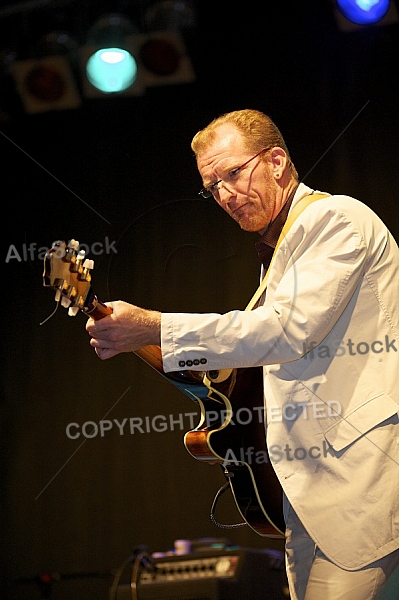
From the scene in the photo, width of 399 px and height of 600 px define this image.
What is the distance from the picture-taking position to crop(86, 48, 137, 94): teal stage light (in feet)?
9.83

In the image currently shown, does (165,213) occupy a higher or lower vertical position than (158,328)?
higher

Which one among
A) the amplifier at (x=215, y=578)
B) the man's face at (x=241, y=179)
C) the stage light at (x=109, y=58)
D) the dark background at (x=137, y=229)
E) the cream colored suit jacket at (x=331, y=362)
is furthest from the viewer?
the stage light at (x=109, y=58)

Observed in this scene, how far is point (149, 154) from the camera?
302 centimetres

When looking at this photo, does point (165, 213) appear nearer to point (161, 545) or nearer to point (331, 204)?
point (161, 545)

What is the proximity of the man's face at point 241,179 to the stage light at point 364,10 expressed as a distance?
1237mm

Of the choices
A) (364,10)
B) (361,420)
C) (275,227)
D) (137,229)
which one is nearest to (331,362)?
(361,420)

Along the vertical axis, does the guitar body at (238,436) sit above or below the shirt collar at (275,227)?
below

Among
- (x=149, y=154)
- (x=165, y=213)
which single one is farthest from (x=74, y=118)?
(x=165, y=213)

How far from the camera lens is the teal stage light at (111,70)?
2996 mm

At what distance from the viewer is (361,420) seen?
4.96ft

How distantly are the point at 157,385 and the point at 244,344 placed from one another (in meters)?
1.48

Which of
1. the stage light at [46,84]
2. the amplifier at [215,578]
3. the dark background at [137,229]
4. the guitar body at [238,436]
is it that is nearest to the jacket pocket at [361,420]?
the guitar body at [238,436]

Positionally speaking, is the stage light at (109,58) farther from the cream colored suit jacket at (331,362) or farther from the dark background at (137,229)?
the cream colored suit jacket at (331,362)

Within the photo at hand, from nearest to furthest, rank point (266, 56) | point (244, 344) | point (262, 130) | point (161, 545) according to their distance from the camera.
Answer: point (244, 344) → point (262, 130) → point (161, 545) → point (266, 56)
